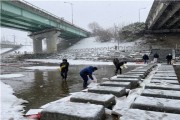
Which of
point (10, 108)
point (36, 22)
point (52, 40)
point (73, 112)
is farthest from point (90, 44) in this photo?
A: point (73, 112)

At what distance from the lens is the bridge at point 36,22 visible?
3403cm

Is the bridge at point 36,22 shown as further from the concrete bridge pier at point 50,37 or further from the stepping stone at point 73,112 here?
the stepping stone at point 73,112

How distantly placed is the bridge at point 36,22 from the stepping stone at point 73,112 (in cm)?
2953

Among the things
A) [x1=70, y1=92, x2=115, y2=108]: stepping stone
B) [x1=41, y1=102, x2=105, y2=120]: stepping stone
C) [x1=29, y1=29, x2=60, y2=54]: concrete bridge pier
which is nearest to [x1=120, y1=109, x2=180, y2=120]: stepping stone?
[x1=41, y1=102, x2=105, y2=120]: stepping stone

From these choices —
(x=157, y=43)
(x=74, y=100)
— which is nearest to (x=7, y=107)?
(x=74, y=100)

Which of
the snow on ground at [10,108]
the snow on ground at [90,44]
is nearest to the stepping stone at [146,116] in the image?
the snow on ground at [10,108]

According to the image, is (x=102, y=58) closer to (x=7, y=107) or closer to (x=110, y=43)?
(x=110, y=43)

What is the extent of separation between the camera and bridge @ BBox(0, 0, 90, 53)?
112 feet

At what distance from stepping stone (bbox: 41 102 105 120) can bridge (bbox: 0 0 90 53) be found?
29531 mm

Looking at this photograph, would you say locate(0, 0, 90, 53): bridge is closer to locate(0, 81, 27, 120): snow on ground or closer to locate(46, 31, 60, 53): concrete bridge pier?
locate(46, 31, 60, 53): concrete bridge pier

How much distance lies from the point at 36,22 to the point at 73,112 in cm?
4108

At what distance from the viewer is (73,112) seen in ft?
13.0

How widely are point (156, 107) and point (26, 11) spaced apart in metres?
36.2

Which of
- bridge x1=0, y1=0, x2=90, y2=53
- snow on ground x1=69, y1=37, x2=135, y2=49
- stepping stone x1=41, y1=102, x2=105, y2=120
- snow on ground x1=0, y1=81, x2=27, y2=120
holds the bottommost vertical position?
snow on ground x1=0, y1=81, x2=27, y2=120
